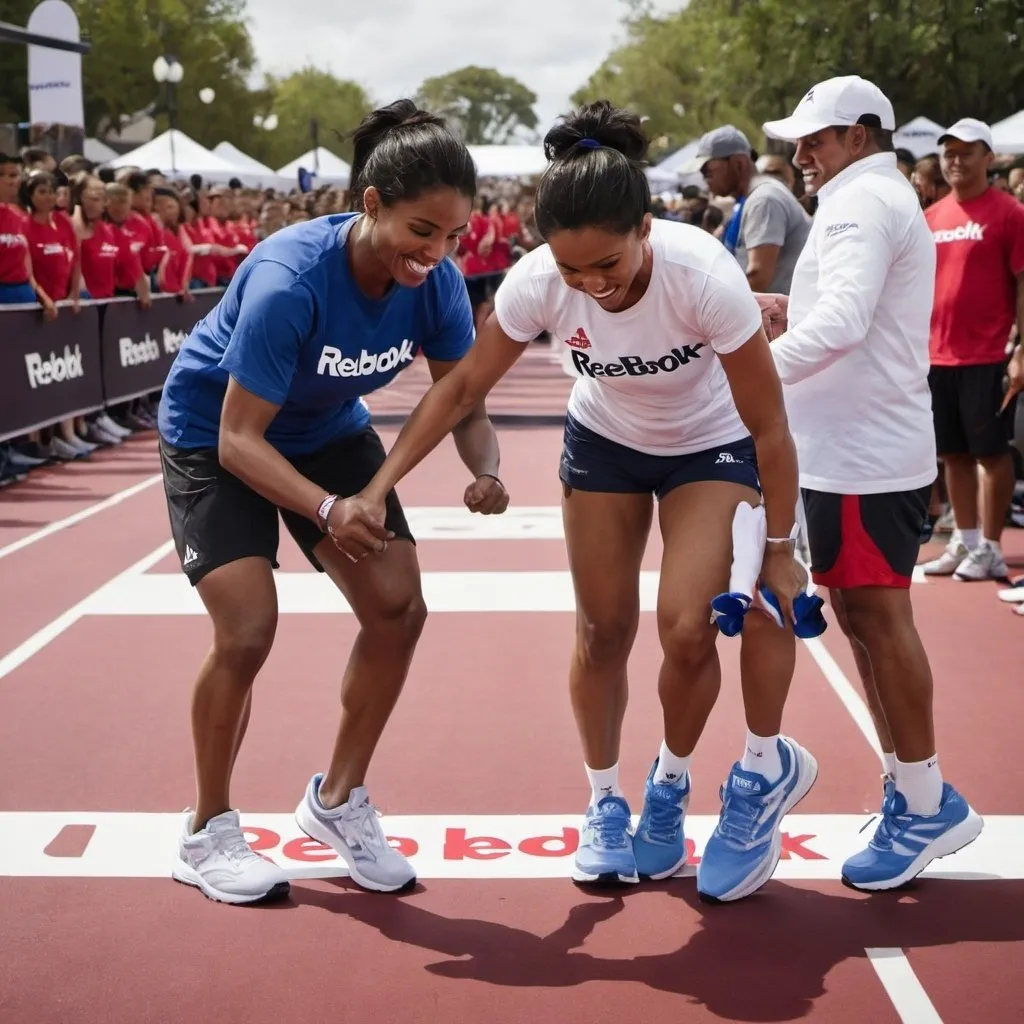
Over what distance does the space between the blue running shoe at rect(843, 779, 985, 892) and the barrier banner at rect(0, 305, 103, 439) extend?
338 inches

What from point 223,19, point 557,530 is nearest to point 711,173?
point 557,530

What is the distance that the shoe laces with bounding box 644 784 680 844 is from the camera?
4.39m

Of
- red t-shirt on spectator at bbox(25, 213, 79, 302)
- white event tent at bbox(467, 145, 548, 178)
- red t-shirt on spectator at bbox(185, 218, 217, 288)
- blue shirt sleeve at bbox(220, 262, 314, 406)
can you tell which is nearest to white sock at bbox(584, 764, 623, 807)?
blue shirt sleeve at bbox(220, 262, 314, 406)

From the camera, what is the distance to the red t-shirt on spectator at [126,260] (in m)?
14.0

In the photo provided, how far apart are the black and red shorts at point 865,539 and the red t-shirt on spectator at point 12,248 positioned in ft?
28.8

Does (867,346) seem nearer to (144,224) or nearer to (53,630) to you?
(53,630)

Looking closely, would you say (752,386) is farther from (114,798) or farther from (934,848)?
(114,798)

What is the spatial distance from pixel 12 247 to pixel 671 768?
8770 millimetres

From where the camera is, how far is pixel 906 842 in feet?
14.1

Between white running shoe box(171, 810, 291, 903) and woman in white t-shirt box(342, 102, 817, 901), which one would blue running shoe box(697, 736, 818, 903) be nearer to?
woman in white t-shirt box(342, 102, 817, 901)

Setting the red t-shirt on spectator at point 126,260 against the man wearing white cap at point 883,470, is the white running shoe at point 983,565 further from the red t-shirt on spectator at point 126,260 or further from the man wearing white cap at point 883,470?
the red t-shirt on spectator at point 126,260

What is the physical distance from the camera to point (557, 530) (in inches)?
387

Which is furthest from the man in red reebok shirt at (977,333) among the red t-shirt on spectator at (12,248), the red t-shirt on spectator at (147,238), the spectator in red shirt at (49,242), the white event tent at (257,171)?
the white event tent at (257,171)

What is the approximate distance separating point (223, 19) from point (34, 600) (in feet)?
233
